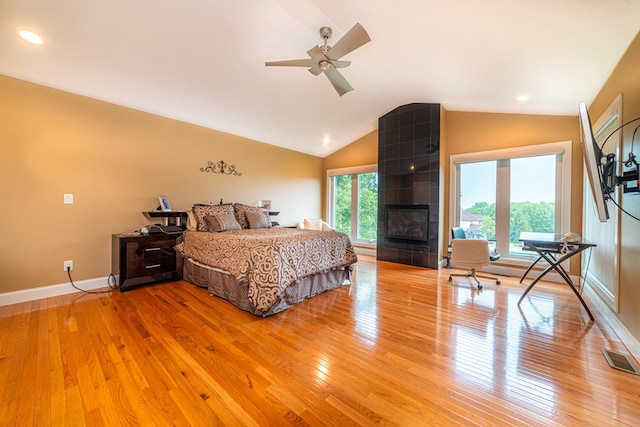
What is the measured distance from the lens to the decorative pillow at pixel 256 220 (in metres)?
4.29

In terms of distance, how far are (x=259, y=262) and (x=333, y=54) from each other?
2220mm

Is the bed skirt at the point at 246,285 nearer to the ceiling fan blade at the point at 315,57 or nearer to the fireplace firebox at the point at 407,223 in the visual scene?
the fireplace firebox at the point at 407,223

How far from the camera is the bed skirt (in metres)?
2.70

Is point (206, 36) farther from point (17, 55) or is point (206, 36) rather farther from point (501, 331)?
point (501, 331)

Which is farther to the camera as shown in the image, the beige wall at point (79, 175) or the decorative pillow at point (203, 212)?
the decorative pillow at point (203, 212)

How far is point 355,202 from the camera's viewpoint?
6.38 metres

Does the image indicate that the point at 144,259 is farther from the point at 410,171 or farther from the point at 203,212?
the point at 410,171

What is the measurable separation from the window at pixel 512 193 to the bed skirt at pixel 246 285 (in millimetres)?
2785

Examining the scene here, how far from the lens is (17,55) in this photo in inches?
99.2

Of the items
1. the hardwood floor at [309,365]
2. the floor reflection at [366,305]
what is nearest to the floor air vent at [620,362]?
the hardwood floor at [309,365]

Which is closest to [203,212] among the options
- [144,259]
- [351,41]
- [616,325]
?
[144,259]

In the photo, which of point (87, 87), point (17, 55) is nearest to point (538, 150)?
point (87, 87)

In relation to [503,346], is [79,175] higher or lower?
higher

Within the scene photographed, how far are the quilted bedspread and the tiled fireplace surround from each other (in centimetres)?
190
